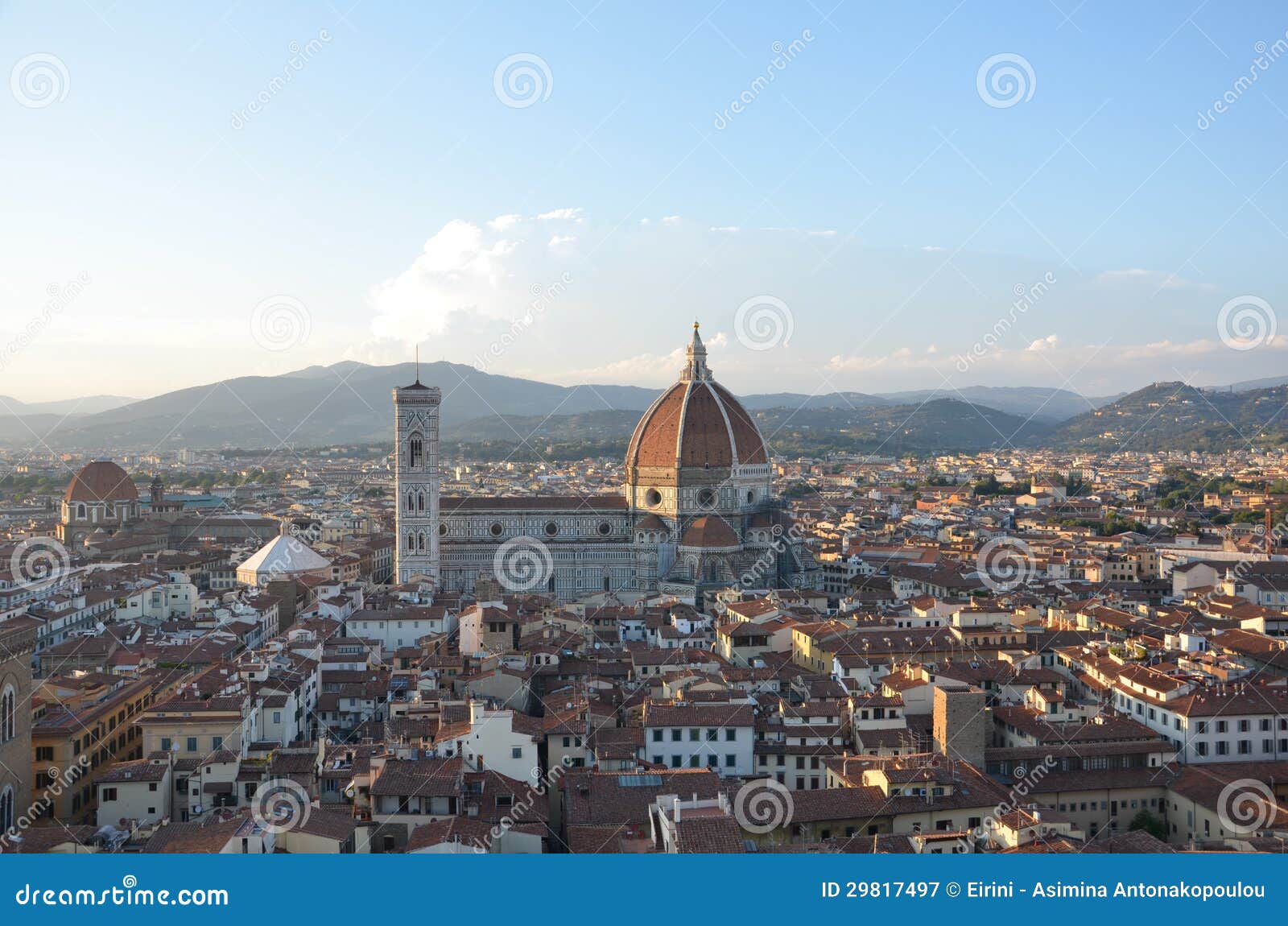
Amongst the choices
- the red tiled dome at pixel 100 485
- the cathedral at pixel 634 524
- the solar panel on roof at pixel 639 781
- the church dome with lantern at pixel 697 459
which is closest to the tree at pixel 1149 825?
the solar panel on roof at pixel 639 781

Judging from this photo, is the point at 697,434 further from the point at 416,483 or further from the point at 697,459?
the point at 416,483

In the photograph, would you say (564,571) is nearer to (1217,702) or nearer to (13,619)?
(13,619)

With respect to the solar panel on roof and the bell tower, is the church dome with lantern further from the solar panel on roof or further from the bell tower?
the solar panel on roof

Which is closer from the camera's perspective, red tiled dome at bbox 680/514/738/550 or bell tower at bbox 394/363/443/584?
red tiled dome at bbox 680/514/738/550

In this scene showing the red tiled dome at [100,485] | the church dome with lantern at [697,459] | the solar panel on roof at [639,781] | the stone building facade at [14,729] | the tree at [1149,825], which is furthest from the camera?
the red tiled dome at [100,485]

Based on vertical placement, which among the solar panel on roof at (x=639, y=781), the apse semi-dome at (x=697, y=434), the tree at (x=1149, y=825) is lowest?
the tree at (x=1149, y=825)

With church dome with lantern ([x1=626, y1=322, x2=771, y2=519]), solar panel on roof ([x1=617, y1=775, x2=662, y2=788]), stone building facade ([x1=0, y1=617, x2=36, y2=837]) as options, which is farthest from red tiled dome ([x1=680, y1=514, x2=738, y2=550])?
stone building facade ([x1=0, y1=617, x2=36, y2=837])

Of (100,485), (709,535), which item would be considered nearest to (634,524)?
(709,535)

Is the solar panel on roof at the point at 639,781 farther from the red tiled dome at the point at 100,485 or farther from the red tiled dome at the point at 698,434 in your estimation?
the red tiled dome at the point at 100,485
